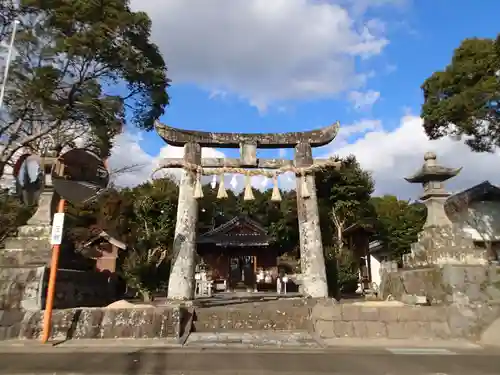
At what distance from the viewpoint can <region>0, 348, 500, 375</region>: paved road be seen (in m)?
5.34

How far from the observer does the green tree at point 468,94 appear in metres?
13.8

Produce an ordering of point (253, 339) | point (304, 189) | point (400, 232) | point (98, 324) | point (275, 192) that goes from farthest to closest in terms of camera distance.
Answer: point (400, 232) → point (275, 192) → point (304, 189) → point (98, 324) → point (253, 339)

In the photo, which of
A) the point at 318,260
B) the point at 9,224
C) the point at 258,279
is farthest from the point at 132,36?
the point at 258,279

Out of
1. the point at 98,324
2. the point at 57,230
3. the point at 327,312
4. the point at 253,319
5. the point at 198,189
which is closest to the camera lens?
the point at 57,230

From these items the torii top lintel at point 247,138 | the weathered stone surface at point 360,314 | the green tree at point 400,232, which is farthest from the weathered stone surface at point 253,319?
the green tree at point 400,232

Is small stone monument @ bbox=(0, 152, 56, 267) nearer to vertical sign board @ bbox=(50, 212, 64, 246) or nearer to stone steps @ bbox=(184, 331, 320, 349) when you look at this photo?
vertical sign board @ bbox=(50, 212, 64, 246)

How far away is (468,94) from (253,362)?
13.7 m

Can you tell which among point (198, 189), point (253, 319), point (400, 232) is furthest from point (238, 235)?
point (253, 319)

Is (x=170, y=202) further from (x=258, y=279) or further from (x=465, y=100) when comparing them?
(x=465, y=100)

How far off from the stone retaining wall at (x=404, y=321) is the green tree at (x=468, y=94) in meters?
8.96

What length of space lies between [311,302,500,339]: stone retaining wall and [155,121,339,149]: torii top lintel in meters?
6.30

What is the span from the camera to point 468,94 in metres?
14.0

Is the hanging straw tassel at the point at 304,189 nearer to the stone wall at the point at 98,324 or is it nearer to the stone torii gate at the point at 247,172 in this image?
the stone torii gate at the point at 247,172

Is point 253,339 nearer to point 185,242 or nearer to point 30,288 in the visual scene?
point 185,242
